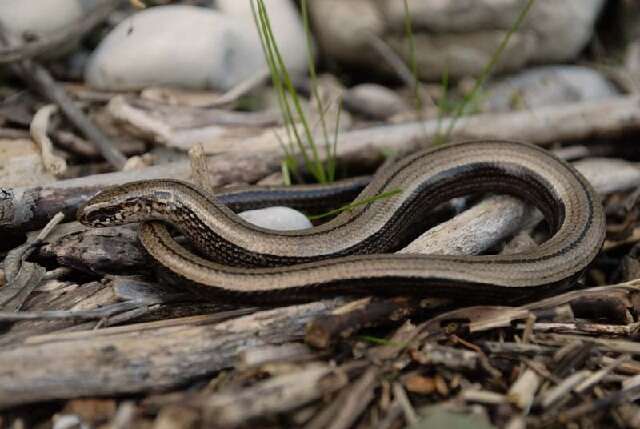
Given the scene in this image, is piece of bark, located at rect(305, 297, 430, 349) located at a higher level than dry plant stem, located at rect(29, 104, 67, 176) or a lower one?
lower

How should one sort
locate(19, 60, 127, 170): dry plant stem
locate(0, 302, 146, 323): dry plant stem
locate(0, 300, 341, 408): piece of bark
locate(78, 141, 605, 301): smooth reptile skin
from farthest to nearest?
locate(19, 60, 127, 170): dry plant stem → locate(78, 141, 605, 301): smooth reptile skin → locate(0, 302, 146, 323): dry plant stem → locate(0, 300, 341, 408): piece of bark

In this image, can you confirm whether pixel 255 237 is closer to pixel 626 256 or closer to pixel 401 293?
pixel 401 293

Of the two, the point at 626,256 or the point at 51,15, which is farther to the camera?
the point at 51,15

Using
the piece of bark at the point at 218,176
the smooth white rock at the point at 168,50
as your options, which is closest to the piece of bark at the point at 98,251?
the piece of bark at the point at 218,176

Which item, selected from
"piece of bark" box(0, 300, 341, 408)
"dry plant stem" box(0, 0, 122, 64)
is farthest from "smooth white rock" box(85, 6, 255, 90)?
"piece of bark" box(0, 300, 341, 408)

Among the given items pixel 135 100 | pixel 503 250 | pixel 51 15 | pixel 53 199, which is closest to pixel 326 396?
pixel 503 250

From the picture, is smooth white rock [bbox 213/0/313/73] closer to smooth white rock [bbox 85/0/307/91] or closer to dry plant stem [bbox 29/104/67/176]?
smooth white rock [bbox 85/0/307/91]

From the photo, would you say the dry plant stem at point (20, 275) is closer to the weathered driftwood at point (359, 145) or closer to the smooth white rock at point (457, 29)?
the weathered driftwood at point (359, 145)
